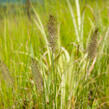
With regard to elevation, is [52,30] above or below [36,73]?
above

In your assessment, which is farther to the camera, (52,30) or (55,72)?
(55,72)

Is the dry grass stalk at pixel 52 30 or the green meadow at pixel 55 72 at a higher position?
the dry grass stalk at pixel 52 30

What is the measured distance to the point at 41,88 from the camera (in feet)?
2.05

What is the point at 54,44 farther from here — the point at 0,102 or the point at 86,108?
the point at 0,102

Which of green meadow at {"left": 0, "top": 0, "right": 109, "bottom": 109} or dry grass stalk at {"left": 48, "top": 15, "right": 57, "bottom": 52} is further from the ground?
dry grass stalk at {"left": 48, "top": 15, "right": 57, "bottom": 52}

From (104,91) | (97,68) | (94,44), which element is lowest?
(104,91)

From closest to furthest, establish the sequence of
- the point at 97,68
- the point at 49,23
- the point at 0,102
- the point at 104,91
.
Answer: the point at 49,23 → the point at 0,102 → the point at 104,91 → the point at 97,68

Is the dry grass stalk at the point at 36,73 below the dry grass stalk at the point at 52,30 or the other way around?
below

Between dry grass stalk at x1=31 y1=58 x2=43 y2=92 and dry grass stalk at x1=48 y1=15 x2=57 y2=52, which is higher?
dry grass stalk at x1=48 y1=15 x2=57 y2=52

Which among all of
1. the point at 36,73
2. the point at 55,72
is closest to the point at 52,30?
the point at 36,73

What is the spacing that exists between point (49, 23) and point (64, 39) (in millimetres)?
1143

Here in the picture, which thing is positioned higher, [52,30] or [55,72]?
[52,30]

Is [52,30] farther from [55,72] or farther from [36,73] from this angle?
[55,72]

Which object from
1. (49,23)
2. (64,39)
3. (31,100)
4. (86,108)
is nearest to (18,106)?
(31,100)
